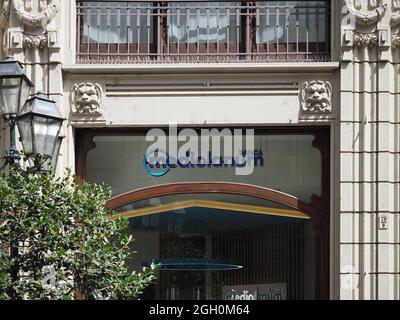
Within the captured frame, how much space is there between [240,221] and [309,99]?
2.14 metres

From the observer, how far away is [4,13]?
16922 millimetres

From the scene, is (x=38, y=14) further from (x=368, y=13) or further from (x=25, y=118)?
(x=368, y=13)

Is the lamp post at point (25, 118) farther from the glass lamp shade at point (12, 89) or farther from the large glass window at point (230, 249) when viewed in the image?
the large glass window at point (230, 249)

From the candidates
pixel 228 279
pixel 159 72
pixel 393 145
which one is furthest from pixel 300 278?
pixel 159 72

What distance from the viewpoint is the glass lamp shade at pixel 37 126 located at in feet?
40.3

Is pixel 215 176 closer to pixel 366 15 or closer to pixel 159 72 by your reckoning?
pixel 159 72

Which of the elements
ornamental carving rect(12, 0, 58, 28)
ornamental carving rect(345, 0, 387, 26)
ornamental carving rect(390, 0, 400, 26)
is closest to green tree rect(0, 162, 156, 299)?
ornamental carving rect(12, 0, 58, 28)

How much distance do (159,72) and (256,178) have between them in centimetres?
219

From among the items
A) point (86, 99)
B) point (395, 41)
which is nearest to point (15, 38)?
point (86, 99)

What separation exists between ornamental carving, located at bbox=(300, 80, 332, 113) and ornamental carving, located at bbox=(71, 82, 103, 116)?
309 cm

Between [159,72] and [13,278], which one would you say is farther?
[159,72]

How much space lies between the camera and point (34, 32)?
16.8 m
